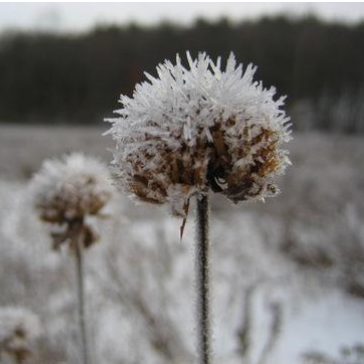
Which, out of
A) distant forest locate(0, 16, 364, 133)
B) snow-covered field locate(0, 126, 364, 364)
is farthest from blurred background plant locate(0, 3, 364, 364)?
distant forest locate(0, 16, 364, 133)

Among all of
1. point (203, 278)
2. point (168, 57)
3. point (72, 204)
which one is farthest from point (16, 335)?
point (168, 57)

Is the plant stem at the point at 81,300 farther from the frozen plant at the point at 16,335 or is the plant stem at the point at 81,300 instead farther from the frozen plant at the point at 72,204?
the frozen plant at the point at 16,335

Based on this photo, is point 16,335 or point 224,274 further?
point 224,274

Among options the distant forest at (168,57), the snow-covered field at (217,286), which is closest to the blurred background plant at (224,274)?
the snow-covered field at (217,286)

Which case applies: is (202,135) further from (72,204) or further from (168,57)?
(168,57)

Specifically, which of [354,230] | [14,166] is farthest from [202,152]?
[14,166]
